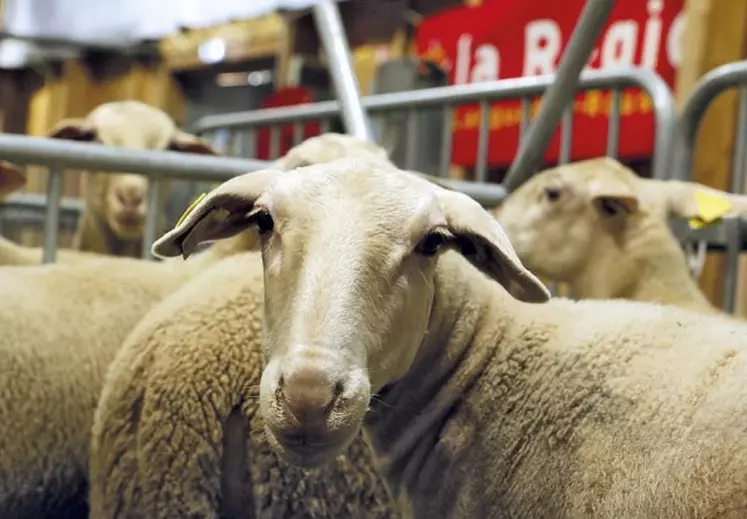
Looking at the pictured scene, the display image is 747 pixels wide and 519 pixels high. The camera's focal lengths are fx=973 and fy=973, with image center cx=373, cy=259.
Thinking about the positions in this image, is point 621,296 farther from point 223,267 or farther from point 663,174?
point 223,267

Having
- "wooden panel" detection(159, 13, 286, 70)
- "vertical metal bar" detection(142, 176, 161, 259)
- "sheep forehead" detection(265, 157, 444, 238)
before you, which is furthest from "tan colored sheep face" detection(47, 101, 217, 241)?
"wooden panel" detection(159, 13, 286, 70)

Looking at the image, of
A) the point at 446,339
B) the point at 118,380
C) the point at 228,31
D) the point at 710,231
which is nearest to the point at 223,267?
the point at 118,380

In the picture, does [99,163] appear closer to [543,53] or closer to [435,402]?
[435,402]

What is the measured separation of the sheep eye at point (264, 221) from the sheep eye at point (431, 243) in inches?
8.9

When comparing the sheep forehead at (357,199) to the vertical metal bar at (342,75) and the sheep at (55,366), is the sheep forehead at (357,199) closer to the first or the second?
the sheep at (55,366)

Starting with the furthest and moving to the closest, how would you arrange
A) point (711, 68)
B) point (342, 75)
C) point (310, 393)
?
point (711, 68)
point (342, 75)
point (310, 393)

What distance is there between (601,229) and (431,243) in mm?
1387

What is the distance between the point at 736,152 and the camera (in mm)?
2670

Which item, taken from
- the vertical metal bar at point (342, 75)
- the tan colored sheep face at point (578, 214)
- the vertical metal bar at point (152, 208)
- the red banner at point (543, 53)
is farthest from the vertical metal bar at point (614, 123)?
the vertical metal bar at point (152, 208)

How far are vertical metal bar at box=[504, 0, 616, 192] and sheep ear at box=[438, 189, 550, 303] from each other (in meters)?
0.97

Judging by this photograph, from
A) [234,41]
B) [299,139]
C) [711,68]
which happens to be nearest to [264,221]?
[299,139]

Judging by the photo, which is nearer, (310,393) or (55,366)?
(310,393)

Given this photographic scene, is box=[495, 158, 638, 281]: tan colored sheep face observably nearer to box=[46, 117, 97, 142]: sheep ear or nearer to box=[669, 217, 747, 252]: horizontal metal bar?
box=[669, 217, 747, 252]: horizontal metal bar

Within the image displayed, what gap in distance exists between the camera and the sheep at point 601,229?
2578 millimetres
